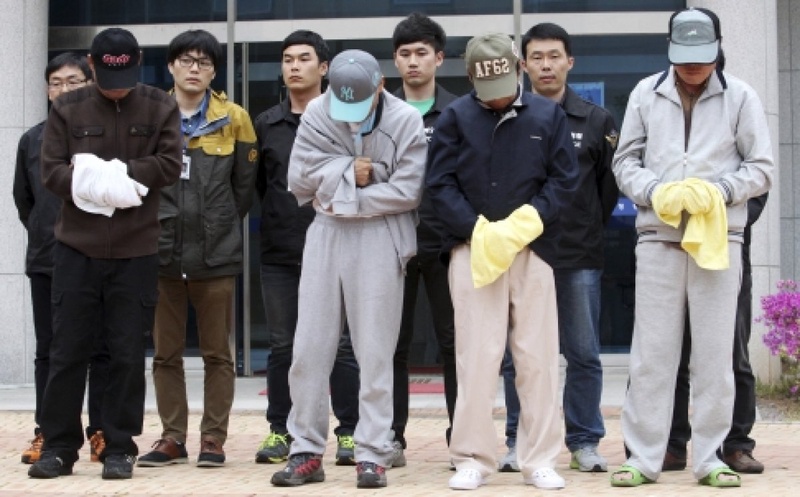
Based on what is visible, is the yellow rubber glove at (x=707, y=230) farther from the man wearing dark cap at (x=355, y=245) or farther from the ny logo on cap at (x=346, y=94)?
the ny logo on cap at (x=346, y=94)

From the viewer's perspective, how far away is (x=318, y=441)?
24.9ft

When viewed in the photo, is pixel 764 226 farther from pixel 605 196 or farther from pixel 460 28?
pixel 605 196

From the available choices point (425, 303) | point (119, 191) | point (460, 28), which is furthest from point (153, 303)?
point (460, 28)

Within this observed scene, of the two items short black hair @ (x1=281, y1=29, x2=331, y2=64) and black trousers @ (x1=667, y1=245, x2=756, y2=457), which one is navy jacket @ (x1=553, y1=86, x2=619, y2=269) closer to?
black trousers @ (x1=667, y1=245, x2=756, y2=457)

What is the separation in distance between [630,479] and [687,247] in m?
1.11

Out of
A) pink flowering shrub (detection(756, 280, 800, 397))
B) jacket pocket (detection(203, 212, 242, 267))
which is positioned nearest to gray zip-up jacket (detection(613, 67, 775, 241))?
jacket pocket (detection(203, 212, 242, 267))

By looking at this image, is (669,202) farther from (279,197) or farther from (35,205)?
(35,205)

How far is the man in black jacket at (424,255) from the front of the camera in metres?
8.11

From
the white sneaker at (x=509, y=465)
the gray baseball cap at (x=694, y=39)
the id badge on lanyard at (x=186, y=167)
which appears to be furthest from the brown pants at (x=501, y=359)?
the id badge on lanyard at (x=186, y=167)

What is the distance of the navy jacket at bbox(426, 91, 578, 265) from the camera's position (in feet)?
24.1

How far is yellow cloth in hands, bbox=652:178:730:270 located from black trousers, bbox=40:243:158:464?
2.60 metres

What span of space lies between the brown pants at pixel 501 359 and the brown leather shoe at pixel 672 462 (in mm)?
810

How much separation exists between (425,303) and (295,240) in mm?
4351

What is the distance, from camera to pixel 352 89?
739cm
